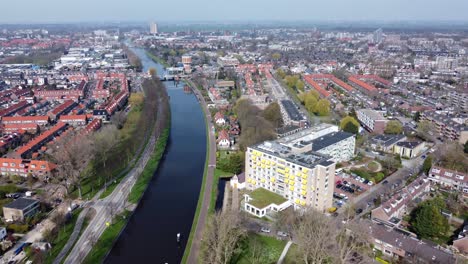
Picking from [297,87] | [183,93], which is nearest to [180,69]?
[183,93]

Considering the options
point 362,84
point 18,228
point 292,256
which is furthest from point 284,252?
point 362,84

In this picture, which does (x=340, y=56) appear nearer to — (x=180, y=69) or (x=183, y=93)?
(x=180, y=69)

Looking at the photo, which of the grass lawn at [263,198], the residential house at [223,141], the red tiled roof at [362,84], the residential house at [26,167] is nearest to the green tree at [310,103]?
the red tiled roof at [362,84]

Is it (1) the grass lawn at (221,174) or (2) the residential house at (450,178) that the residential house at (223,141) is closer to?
(1) the grass lawn at (221,174)

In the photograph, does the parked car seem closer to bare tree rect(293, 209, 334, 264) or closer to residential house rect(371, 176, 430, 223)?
bare tree rect(293, 209, 334, 264)

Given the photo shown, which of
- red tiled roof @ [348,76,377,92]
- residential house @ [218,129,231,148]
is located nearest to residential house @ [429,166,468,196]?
residential house @ [218,129,231,148]

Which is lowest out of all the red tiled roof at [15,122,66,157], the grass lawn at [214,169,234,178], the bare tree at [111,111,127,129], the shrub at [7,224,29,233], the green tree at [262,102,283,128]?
the shrub at [7,224,29,233]
